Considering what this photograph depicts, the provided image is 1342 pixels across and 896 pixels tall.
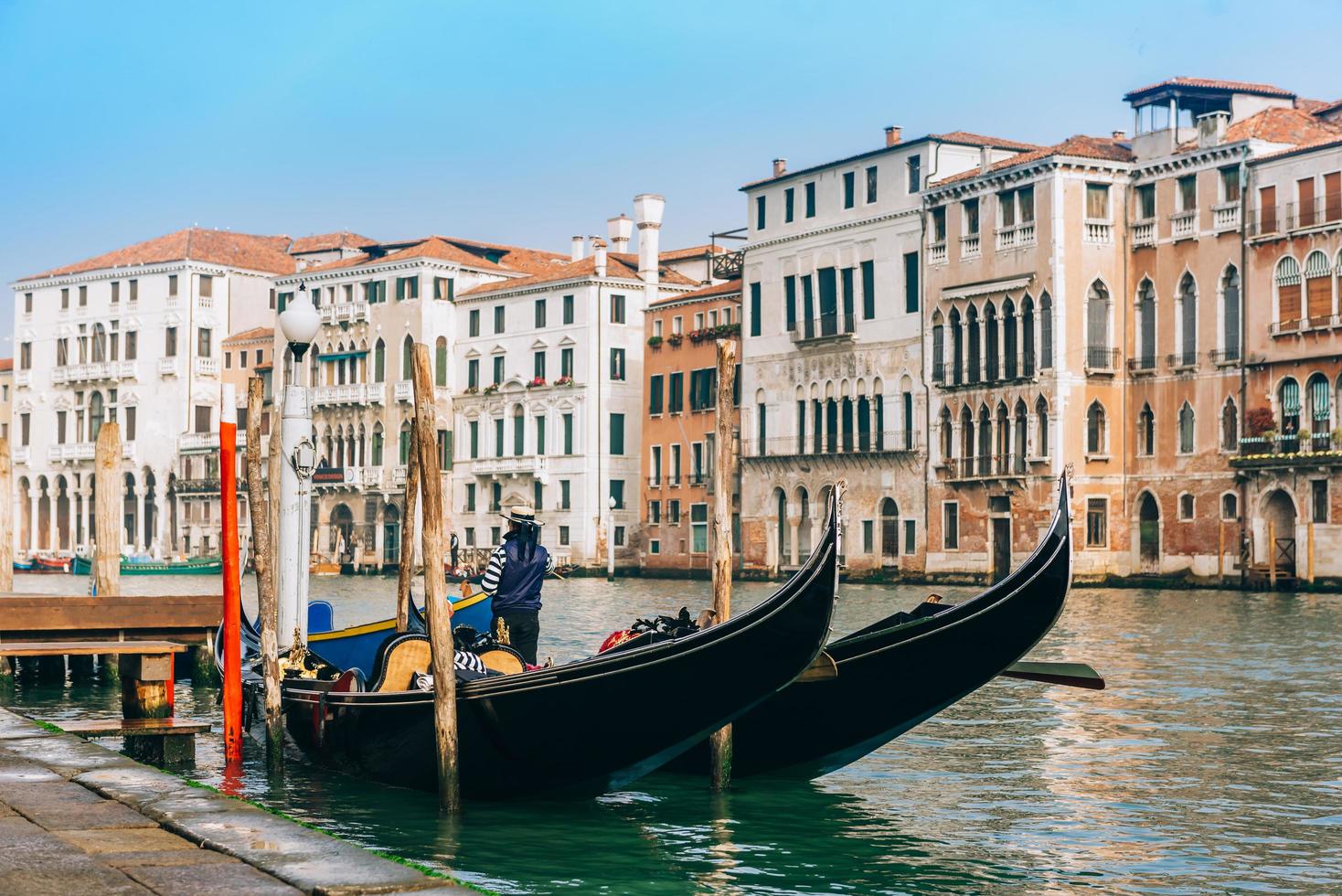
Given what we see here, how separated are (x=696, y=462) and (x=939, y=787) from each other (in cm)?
3747

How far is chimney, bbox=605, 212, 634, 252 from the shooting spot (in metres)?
54.1

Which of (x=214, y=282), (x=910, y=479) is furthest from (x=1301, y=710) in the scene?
(x=214, y=282)

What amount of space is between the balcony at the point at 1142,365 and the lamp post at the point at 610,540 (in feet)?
46.2

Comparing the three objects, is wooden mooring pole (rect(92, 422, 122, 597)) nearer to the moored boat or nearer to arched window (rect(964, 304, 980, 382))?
arched window (rect(964, 304, 980, 382))

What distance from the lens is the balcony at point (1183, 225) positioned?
119 ft

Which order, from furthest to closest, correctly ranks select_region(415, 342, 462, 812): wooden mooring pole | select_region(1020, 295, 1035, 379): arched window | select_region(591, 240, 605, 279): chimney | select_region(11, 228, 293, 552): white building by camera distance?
select_region(11, 228, 293, 552): white building → select_region(591, 240, 605, 279): chimney → select_region(1020, 295, 1035, 379): arched window → select_region(415, 342, 462, 812): wooden mooring pole

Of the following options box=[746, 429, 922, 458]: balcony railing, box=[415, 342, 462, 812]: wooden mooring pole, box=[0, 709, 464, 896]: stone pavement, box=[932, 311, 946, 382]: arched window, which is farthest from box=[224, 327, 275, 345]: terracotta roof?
box=[0, 709, 464, 896]: stone pavement

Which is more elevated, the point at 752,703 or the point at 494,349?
the point at 494,349

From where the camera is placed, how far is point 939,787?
10.4 meters

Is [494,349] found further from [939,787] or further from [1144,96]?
[939,787]

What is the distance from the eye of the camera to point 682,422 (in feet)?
158

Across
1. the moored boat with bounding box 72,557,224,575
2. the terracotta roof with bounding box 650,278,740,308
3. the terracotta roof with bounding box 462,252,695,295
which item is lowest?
the moored boat with bounding box 72,557,224,575

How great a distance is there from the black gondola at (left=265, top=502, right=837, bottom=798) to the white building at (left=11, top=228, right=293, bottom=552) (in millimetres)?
51651

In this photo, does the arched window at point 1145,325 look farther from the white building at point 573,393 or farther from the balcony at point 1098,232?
the white building at point 573,393
